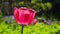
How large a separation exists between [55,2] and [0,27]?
9.27m

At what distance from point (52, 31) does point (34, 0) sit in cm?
482

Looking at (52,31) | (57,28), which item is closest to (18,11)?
(52,31)

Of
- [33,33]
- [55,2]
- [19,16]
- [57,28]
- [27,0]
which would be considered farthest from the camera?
[55,2]

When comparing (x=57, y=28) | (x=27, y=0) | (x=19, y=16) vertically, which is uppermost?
(x=19, y=16)

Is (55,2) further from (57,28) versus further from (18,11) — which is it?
(18,11)

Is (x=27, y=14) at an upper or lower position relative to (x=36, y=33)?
upper

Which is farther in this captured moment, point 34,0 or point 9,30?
point 34,0

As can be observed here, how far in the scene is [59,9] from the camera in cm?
1127

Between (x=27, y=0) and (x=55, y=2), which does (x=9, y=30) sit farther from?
(x=55, y=2)

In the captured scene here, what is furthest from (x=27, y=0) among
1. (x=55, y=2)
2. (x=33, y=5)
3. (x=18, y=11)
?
(x=18, y=11)

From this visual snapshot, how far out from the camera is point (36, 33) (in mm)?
2039

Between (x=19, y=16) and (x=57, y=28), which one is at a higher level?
(x=19, y=16)

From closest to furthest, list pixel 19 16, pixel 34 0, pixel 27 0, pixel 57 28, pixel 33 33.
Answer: pixel 19 16
pixel 33 33
pixel 57 28
pixel 34 0
pixel 27 0

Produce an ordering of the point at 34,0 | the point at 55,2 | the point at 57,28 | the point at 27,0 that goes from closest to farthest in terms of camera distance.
A: the point at 57,28, the point at 34,0, the point at 27,0, the point at 55,2
